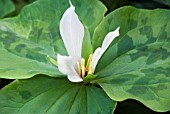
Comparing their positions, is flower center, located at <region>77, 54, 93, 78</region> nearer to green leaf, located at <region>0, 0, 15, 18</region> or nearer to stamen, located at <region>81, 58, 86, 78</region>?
stamen, located at <region>81, 58, 86, 78</region>

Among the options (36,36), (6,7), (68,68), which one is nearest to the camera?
(68,68)

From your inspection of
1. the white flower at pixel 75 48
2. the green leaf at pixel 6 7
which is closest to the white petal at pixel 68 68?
the white flower at pixel 75 48

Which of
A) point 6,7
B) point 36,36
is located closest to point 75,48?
point 36,36

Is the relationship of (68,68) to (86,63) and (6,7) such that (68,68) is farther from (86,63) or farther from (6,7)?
(6,7)

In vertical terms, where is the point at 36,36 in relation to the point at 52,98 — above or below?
above

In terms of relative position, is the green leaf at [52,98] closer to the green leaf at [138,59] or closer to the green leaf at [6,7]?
the green leaf at [138,59]

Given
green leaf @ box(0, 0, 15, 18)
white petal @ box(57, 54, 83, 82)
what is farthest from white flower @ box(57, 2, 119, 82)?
green leaf @ box(0, 0, 15, 18)

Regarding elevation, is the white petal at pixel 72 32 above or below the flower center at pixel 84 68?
above
